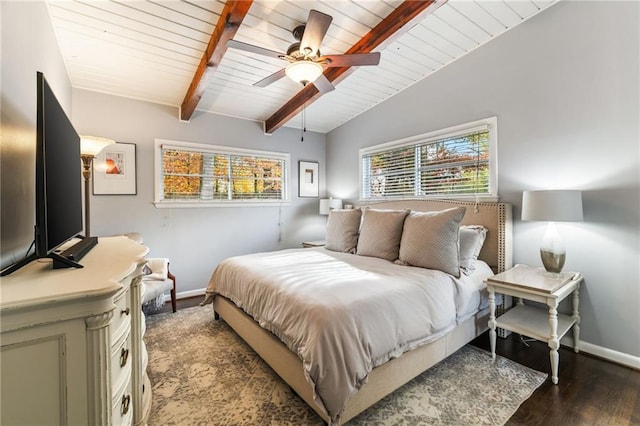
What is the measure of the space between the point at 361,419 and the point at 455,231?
62.7 inches

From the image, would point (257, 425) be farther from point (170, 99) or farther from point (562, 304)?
point (170, 99)

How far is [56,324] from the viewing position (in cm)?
77

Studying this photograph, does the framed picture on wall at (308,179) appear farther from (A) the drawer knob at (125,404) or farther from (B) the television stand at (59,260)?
(A) the drawer knob at (125,404)

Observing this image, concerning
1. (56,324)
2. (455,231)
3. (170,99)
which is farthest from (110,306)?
(170,99)

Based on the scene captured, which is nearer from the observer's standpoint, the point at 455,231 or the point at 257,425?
the point at 257,425

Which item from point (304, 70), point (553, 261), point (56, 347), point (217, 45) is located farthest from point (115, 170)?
point (553, 261)

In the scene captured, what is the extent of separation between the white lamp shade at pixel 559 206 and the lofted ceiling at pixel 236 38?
1.79m

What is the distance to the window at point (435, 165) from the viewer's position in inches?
124

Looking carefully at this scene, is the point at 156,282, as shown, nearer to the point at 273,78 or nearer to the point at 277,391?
the point at 277,391

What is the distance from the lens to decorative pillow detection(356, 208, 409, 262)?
288 centimetres

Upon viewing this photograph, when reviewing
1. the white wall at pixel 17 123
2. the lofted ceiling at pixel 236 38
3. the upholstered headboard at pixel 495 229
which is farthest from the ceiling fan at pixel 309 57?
the upholstered headboard at pixel 495 229

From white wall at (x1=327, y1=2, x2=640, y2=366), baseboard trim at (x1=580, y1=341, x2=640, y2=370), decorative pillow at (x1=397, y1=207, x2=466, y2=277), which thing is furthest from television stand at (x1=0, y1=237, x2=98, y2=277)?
baseboard trim at (x1=580, y1=341, x2=640, y2=370)

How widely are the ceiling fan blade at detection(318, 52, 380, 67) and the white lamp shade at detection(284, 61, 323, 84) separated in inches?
3.8

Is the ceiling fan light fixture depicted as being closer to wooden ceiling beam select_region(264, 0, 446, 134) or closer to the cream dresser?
wooden ceiling beam select_region(264, 0, 446, 134)
